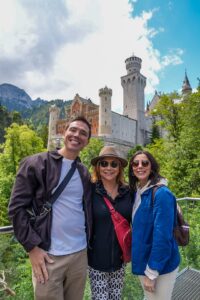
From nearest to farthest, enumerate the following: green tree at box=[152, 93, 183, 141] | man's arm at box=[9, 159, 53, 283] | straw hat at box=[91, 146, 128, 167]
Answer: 1. man's arm at box=[9, 159, 53, 283]
2. straw hat at box=[91, 146, 128, 167]
3. green tree at box=[152, 93, 183, 141]

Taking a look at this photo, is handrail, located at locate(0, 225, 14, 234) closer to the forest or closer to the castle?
the forest

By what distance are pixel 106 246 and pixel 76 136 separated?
3.41ft

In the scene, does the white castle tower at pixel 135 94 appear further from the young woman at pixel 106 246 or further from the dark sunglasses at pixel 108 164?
the young woman at pixel 106 246

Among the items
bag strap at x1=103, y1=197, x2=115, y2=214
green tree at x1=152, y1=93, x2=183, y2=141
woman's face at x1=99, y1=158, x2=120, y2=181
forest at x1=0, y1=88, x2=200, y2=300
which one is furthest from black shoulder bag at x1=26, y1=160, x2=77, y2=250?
green tree at x1=152, y1=93, x2=183, y2=141

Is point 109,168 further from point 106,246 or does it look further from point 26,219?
point 26,219

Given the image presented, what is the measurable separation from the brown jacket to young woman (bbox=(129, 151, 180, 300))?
17.9 inches

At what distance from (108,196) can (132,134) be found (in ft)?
181

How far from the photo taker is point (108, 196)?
245cm

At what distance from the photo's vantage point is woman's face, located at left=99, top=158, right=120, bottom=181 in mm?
2561

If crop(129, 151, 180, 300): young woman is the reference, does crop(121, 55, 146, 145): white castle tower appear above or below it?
above

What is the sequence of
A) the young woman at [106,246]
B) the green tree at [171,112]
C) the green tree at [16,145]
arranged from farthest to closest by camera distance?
the green tree at [16,145] → the green tree at [171,112] → the young woman at [106,246]

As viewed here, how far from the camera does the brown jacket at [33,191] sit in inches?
74.2

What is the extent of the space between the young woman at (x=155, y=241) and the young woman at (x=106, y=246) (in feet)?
0.50

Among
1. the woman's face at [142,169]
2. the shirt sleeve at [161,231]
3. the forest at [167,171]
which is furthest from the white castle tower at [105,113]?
the shirt sleeve at [161,231]
